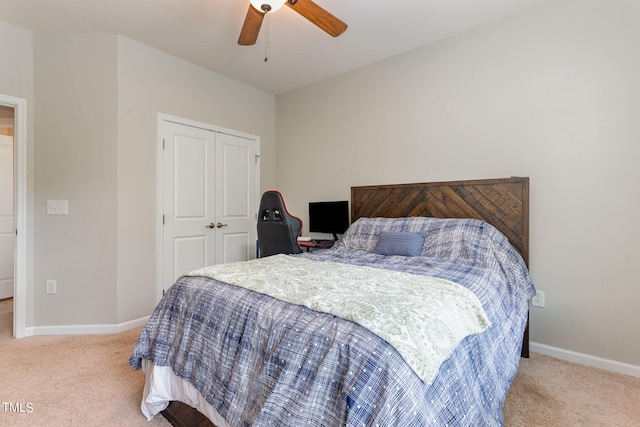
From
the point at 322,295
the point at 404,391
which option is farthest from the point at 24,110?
the point at 404,391

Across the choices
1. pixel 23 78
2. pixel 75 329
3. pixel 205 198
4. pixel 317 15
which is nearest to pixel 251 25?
pixel 317 15

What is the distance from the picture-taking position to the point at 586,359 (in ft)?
7.27

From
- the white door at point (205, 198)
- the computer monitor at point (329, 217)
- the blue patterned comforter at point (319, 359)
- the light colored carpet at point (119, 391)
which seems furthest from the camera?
the computer monitor at point (329, 217)

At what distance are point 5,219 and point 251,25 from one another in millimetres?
4121

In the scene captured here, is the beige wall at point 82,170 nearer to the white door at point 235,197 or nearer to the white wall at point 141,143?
the white wall at point 141,143

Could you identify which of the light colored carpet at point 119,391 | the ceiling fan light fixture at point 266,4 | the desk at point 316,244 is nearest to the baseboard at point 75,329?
Result: the light colored carpet at point 119,391

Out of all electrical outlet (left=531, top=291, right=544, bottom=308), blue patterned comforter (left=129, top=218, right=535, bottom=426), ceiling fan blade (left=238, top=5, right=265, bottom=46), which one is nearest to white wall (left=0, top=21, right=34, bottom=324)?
blue patterned comforter (left=129, top=218, right=535, bottom=426)

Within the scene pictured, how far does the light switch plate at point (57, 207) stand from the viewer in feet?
9.09

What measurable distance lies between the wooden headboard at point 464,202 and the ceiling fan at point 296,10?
5.08 ft

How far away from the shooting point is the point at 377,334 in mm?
942

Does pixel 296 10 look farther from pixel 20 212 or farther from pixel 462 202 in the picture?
pixel 20 212

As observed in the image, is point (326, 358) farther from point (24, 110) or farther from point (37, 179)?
point (24, 110)

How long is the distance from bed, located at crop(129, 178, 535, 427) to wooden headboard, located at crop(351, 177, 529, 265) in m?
0.22

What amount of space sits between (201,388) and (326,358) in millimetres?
719
